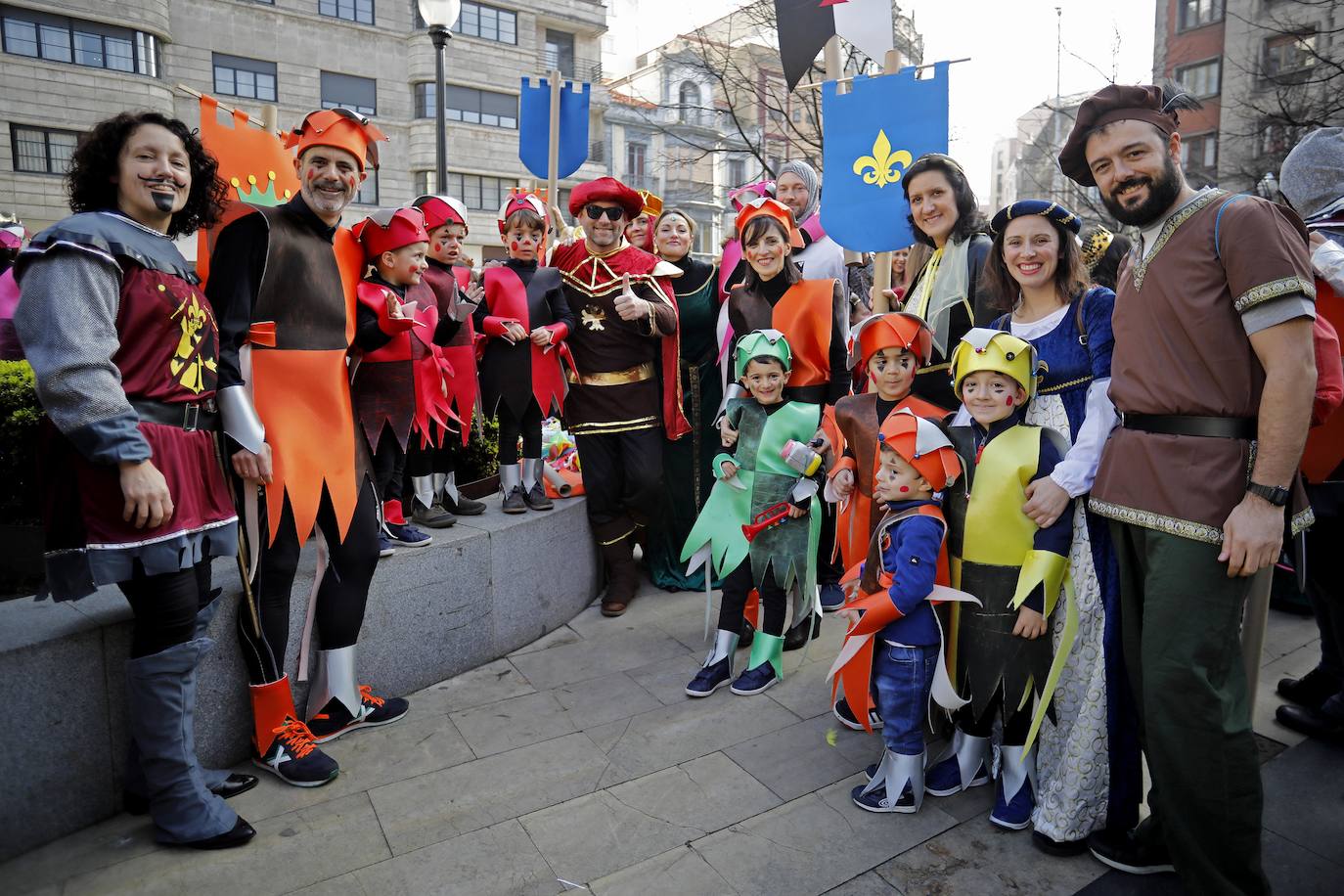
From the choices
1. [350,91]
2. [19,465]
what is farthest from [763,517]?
[350,91]

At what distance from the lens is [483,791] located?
2883 millimetres

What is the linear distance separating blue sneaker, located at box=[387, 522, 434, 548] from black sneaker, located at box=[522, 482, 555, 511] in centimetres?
75

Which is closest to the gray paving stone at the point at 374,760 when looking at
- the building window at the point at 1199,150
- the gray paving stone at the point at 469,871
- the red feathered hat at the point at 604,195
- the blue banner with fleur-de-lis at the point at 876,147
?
the gray paving stone at the point at 469,871

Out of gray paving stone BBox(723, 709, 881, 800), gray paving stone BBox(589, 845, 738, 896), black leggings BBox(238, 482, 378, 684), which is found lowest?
gray paving stone BBox(723, 709, 881, 800)

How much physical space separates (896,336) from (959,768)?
1.51m

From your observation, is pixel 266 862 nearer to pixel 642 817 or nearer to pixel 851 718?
pixel 642 817

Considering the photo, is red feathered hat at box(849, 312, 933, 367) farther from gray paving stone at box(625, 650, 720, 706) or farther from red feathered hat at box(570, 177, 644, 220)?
red feathered hat at box(570, 177, 644, 220)

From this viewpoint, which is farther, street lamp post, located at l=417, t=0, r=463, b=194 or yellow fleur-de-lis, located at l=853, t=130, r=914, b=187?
street lamp post, located at l=417, t=0, r=463, b=194

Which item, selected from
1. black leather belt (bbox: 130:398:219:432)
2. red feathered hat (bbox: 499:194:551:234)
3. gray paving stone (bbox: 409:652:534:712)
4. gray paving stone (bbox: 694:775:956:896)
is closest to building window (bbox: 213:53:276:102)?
red feathered hat (bbox: 499:194:551:234)

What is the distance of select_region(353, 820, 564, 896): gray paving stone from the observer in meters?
2.37

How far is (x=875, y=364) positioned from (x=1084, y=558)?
3.33 ft

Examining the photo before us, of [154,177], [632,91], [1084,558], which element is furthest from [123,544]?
[632,91]

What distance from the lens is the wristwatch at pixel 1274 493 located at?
2.02 meters

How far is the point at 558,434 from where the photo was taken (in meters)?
5.61
